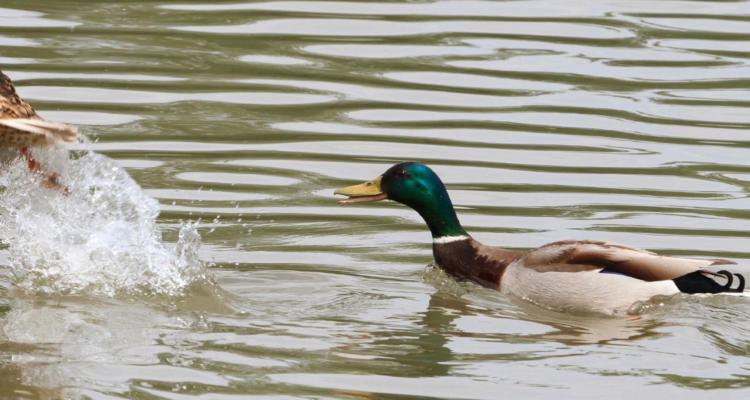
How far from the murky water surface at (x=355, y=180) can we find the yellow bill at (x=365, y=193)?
243 mm

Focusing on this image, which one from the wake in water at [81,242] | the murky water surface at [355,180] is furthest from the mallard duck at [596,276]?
the wake in water at [81,242]

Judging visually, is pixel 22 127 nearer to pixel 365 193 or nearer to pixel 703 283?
pixel 365 193

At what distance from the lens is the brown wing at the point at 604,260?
8.95 metres

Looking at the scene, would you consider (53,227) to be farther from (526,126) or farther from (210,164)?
(526,126)

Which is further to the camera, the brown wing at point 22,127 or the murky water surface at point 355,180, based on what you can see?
the brown wing at point 22,127

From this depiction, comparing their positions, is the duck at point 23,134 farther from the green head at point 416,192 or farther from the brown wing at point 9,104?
the green head at point 416,192

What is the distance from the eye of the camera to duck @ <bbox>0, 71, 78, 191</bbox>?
26.9ft

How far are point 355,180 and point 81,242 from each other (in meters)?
2.29

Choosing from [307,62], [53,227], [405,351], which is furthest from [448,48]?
[405,351]

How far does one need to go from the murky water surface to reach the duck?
0.15m

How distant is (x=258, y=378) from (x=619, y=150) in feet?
15.5

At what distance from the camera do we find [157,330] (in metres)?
8.02

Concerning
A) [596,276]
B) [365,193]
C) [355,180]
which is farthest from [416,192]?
[596,276]

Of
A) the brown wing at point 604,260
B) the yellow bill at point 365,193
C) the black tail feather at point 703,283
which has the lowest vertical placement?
the black tail feather at point 703,283
